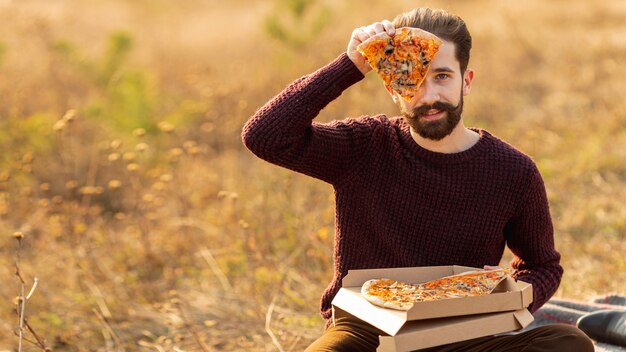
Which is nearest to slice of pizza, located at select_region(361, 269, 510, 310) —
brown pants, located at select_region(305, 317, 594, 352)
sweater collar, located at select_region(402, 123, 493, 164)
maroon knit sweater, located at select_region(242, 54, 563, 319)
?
brown pants, located at select_region(305, 317, 594, 352)

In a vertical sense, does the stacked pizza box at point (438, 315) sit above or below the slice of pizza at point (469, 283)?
below

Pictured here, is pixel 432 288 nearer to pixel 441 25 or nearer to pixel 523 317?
pixel 523 317

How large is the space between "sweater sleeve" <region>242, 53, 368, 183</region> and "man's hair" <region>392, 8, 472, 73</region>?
0.23 metres

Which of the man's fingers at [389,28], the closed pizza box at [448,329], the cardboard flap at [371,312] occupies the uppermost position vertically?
the man's fingers at [389,28]

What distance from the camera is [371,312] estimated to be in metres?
2.37

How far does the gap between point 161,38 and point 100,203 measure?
3.61 meters

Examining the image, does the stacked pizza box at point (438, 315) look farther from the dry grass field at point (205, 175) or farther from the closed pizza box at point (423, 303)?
the dry grass field at point (205, 175)

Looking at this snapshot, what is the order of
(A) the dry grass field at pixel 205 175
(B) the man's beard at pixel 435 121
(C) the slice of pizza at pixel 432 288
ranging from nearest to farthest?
(C) the slice of pizza at pixel 432 288 < (B) the man's beard at pixel 435 121 < (A) the dry grass field at pixel 205 175

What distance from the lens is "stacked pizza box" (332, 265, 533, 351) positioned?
2260 millimetres

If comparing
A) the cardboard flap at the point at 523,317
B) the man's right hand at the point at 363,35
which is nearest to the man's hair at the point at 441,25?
the man's right hand at the point at 363,35

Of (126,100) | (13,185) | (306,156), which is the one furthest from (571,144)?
(306,156)

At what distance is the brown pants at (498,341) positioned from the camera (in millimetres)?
2514

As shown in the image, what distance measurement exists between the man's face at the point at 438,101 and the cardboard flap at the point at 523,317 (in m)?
0.61

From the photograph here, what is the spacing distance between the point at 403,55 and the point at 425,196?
0.48 m
